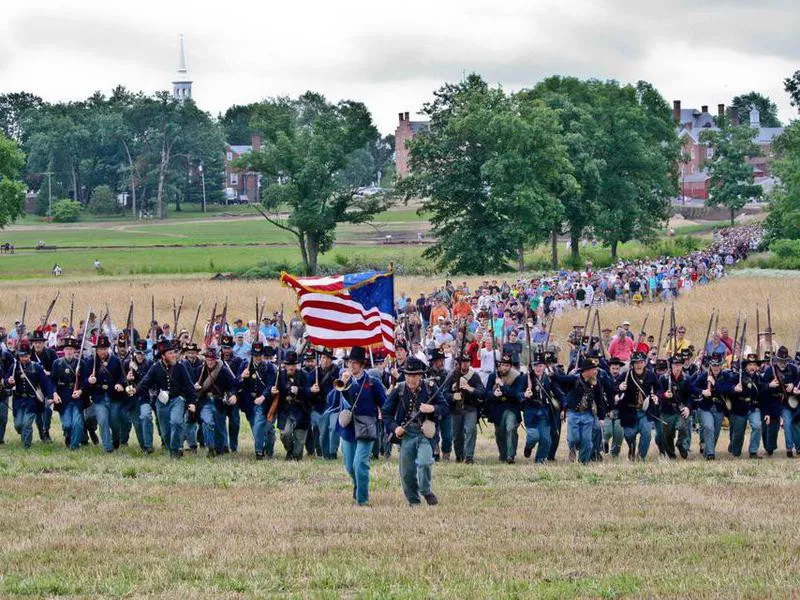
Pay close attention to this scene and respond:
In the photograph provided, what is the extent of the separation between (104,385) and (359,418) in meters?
7.09

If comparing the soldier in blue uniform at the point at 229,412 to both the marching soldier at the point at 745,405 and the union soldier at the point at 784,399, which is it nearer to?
the marching soldier at the point at 745,405

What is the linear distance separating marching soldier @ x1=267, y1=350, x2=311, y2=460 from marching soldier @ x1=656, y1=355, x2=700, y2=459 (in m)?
5.37

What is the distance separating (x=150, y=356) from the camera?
87.5ft

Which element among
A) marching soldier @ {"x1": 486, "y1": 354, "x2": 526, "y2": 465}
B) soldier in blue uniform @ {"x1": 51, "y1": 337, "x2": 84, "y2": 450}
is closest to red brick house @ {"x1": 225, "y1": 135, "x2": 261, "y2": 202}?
soldier in blue uniform @ {"x1": 51, "y1": 337, "x2": 84, "y2": 450}

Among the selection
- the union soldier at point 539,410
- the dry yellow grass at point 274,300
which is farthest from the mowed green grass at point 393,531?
the dry yellow grass at point 274,300

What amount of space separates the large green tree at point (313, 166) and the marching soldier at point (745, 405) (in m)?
56.8

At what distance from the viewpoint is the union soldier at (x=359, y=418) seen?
17.2 m

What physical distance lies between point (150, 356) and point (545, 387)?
8.01m

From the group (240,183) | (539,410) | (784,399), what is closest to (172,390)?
(539,410)

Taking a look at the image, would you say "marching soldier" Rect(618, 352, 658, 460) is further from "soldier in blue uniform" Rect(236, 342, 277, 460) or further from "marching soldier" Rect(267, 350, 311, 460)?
"soldier in blue uniform" Rect(236, 342, 277, 460)

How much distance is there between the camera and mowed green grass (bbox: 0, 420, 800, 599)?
12836mm

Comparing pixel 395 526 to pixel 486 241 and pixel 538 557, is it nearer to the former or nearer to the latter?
pixel 538 557

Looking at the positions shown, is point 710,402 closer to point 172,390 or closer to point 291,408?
point 291,408

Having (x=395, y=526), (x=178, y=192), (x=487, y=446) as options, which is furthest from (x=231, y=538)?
(x=178, y=192)
